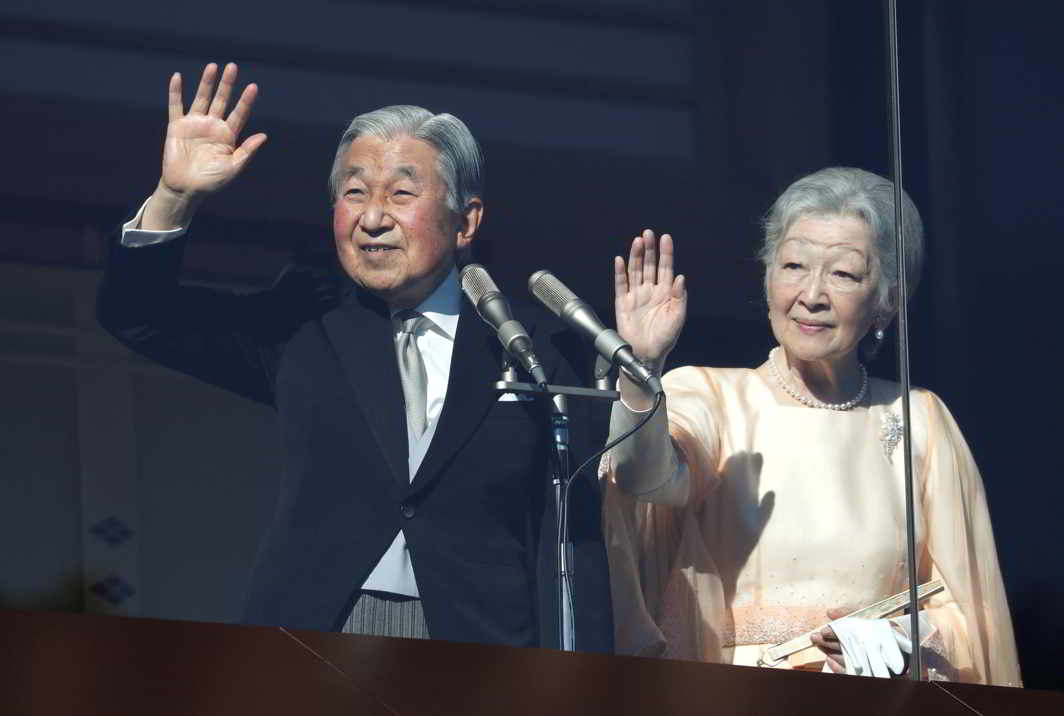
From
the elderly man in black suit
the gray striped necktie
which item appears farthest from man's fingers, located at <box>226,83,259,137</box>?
the gray striped necktie

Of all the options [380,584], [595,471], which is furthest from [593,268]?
[380,584]

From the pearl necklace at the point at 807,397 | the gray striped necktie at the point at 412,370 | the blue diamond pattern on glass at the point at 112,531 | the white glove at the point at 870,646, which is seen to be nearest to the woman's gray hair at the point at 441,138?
the gray striped necktie at the point at 412,370

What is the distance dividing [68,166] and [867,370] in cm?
189

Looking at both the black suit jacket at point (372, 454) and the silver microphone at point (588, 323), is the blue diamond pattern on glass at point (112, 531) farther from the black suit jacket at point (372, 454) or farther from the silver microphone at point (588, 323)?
the silver microphone at point (588, 323)

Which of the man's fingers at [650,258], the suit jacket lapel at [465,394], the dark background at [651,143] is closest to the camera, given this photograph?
the suit jacket lapel at [465,394]

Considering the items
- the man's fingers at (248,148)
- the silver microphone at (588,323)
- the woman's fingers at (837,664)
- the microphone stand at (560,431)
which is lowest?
the woman's fingers at (837,664)

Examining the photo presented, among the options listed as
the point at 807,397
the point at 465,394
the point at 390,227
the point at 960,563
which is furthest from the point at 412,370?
the point at 960,563

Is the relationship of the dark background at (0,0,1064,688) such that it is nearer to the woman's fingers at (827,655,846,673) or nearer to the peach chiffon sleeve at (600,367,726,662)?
the peach chiffon sleeve at (600,367,726,662)

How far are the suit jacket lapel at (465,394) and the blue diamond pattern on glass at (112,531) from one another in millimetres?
640

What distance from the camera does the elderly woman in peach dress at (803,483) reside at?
18.2 feet

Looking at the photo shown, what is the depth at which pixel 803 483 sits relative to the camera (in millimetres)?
5676

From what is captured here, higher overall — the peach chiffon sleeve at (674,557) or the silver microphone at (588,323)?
the silver microphone at (588,323)

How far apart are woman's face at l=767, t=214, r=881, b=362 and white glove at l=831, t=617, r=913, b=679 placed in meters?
0.63

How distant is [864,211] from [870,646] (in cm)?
103
